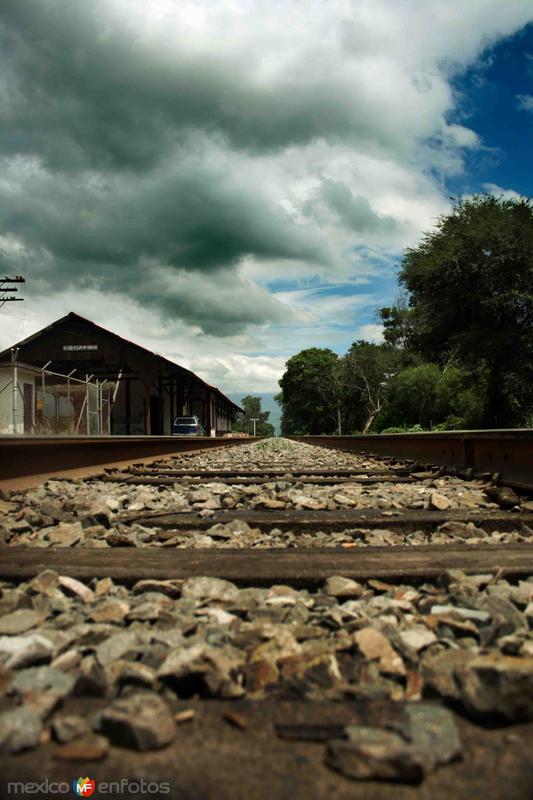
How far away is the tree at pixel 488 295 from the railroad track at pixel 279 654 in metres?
22.8

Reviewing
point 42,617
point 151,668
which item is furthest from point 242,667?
point 42,617

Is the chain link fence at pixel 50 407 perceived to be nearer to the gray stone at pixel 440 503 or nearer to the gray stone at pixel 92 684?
the gray stone at pixel 440 503

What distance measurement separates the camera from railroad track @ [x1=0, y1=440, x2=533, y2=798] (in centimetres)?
85

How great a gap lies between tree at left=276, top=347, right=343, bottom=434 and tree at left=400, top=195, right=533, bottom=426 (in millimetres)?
32260

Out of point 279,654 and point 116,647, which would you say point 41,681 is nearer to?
point 116,647

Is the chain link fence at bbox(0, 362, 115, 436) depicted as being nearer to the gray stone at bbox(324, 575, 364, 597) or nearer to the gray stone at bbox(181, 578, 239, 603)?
the gray stone at bbox(181, 578, 239, 603)

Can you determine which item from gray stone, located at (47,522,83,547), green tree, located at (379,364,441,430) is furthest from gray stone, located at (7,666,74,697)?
green tree, located at (379,364,441,430)

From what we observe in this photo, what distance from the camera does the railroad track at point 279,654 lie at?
85 centimetres

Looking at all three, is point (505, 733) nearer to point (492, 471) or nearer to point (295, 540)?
point (295, 540)

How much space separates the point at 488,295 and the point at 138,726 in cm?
2629

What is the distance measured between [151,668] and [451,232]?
2811 cm

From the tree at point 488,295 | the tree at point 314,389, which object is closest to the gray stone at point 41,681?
the tree at point 488,295

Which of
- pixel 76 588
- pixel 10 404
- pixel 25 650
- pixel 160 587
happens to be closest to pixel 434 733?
pixel 25 650

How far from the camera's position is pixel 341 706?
100 cm
